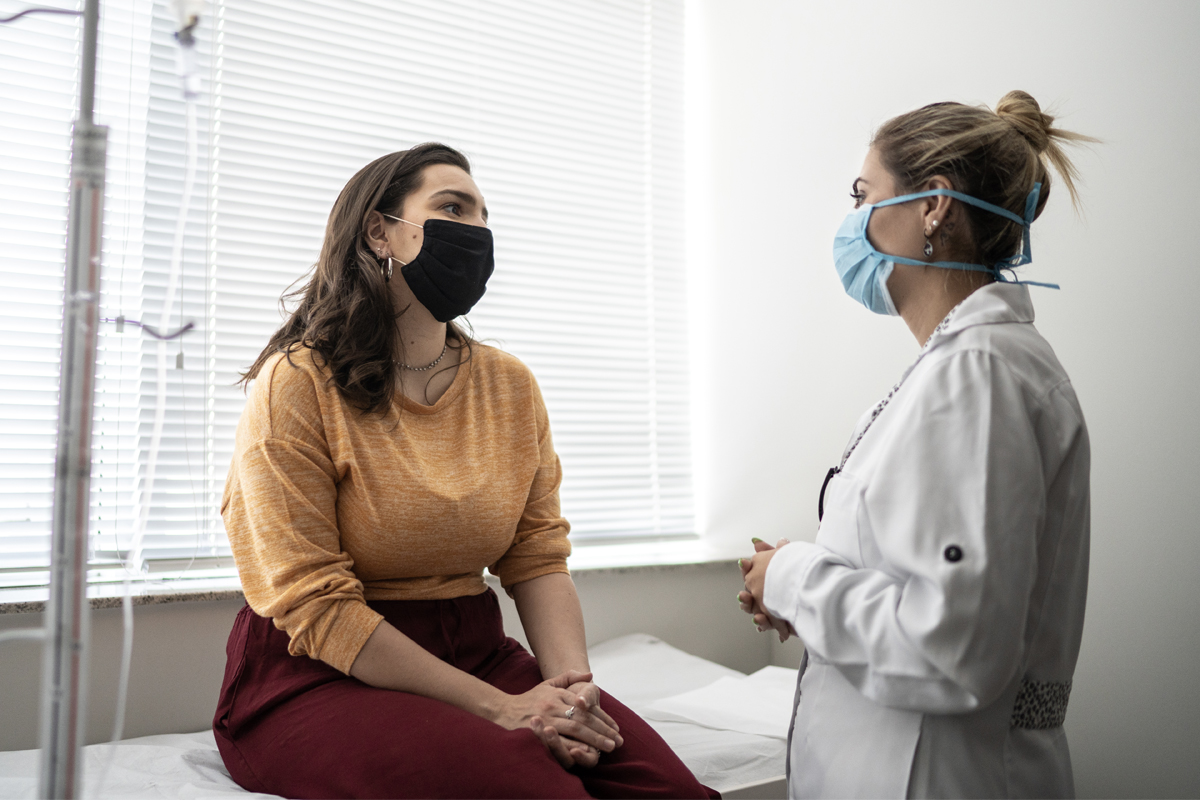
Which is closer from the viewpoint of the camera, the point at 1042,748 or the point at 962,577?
the point at 962,577

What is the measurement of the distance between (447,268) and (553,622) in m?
0.72

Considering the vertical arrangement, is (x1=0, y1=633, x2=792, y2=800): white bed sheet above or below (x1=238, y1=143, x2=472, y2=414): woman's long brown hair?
below

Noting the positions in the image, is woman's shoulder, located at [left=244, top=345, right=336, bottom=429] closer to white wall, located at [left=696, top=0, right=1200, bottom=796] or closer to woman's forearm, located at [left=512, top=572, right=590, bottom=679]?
woman's forearm, located at [left=512, top=572, right=590, bottom=679]

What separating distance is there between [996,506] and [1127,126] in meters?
1.23

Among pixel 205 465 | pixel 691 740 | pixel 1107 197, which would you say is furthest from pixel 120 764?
pixel 1107 197

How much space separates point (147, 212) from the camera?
6.37 ft

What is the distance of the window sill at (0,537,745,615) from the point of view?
5.43ft

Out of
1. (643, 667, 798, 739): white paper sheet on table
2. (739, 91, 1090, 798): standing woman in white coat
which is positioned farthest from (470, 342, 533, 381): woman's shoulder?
(643, 667, 798, 739): white paper sheet on table

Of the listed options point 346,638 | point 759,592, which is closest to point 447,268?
point 346,638

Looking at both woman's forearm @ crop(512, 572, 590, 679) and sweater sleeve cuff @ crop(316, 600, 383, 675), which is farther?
woman's forearm @ crop(512, 572, 590, 679)

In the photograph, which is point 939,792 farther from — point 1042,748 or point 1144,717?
point 1144,717

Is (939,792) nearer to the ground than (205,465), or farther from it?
nearer to the ground

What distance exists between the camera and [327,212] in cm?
225

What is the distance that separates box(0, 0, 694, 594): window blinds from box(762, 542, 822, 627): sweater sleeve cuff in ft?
3.88
